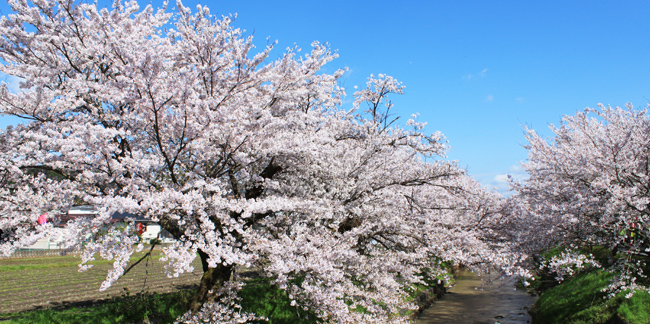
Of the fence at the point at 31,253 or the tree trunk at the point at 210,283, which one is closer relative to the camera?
the tree trunk at the point at 210,283

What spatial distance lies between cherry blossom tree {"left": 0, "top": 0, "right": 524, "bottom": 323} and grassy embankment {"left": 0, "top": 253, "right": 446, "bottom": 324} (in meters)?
1.25

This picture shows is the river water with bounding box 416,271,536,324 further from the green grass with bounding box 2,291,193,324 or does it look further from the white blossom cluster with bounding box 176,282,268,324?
the green grass with bounding box 2,291,193,324

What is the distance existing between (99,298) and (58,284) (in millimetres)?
5459

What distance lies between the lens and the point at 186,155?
8062 millimetres

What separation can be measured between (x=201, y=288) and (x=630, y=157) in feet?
40.7

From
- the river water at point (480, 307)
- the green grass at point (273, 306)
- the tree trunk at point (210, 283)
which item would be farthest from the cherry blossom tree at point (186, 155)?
the river water at point (480, 307)

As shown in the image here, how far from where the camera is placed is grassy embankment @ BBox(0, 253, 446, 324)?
8.25 metres

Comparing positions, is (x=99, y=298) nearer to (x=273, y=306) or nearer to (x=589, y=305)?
(x=273, y=306)

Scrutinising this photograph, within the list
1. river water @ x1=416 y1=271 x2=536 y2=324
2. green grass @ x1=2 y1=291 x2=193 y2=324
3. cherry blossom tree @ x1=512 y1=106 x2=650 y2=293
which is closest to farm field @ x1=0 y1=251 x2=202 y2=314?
green grass @ x1=2 y1=291 x2=193 y2=324

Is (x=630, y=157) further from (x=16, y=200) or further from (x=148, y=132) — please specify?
(x=16, y=200)

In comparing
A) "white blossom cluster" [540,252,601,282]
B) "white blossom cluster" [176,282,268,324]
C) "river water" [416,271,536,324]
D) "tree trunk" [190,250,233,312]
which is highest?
"white blossom cluster" [540,252,601,282]

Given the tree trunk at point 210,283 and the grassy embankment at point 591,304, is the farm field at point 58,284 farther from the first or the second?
the grassy embankment at point 591,304

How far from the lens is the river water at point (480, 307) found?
17266 millimetres

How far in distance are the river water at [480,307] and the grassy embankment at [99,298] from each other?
1345 millimetres
